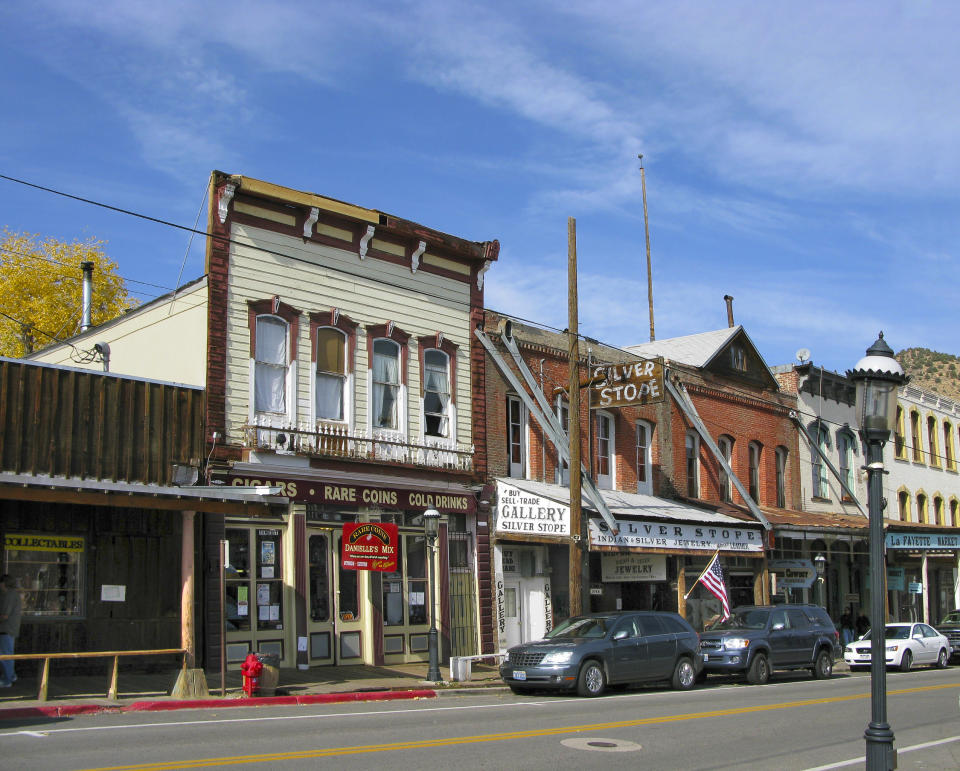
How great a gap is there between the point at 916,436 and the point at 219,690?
34.6 metres

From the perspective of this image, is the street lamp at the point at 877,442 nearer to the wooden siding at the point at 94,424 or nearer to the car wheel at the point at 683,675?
the car wheel at the point at 683,675

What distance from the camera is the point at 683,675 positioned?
1977 centimetres

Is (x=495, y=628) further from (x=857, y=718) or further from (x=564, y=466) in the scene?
(x=857, y=718)

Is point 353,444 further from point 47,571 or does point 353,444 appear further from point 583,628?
point 47,571

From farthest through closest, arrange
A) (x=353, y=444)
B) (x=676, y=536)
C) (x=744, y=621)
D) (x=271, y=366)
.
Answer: (x=676, y=536) → (x=744, y=621) → (x=353, y=444) → (x=271, y=366)

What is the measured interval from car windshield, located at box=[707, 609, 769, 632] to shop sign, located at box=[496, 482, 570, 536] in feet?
12.2

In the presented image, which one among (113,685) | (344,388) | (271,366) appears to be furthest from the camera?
(344,388)

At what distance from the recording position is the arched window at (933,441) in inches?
1729

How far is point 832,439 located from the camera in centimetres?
3778

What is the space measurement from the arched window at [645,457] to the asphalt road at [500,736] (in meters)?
11.9

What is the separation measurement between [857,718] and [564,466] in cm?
1199

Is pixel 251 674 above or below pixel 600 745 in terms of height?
above

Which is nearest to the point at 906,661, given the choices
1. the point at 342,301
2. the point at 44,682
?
the point at 342,301

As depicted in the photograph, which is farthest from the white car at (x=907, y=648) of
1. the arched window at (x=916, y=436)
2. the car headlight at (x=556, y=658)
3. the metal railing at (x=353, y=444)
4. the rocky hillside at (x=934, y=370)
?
the rocky hillside at (x=934, y=370)
